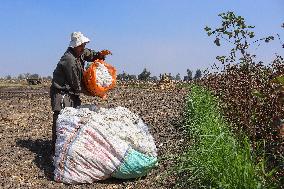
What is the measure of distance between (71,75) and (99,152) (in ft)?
4.09

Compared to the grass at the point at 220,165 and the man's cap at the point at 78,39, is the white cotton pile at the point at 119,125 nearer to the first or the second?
the grass at the point at 220,165

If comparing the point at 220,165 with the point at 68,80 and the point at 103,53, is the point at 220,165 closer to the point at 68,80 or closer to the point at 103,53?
the point at 68,80

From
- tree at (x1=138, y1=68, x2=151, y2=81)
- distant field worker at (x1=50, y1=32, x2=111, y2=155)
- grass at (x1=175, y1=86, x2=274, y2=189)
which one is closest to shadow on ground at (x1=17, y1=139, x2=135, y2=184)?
distant field worker at (x1=50, y1=32, x2=111, y2=155)

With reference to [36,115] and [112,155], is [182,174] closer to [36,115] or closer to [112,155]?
[112,155]

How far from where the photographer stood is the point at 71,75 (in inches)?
264

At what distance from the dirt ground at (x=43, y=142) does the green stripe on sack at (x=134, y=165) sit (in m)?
0.10

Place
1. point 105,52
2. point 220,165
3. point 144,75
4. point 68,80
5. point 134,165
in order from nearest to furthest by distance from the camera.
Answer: point 220,165, point 134,165, point 68,80, point 105,52, point 144,75

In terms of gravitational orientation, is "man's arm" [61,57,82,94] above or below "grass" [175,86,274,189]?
above

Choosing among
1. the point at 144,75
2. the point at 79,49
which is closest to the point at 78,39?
the point at 79,49

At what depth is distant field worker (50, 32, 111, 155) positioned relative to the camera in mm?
6723

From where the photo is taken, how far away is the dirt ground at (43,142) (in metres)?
5.94

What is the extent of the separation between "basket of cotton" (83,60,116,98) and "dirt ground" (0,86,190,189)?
975 millimetres

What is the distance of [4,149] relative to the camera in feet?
24.6

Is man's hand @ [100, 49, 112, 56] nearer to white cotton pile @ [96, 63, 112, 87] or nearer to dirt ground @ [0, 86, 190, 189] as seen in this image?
white cotton pile @ [96, 63, 112, 87]
